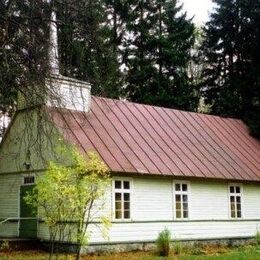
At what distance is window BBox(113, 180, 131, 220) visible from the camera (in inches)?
874

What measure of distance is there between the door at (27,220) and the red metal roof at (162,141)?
3.38 metres

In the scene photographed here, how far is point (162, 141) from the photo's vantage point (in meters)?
25.9

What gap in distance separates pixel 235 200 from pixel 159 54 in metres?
15.4

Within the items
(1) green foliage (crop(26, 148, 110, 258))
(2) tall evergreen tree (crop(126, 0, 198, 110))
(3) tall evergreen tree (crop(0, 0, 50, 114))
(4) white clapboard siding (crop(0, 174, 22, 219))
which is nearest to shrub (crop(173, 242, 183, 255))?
(1) green foliage (crop(26, 148, 110, 258))

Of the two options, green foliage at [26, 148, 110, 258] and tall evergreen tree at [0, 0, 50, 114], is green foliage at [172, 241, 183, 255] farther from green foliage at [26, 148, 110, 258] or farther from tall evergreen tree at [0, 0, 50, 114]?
tall evergreen tree at [0, 0, 50, 114]

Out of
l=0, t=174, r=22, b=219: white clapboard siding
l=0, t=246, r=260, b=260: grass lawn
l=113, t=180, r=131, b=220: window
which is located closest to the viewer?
l=0, t=246, r=260, b=260: grass lawn

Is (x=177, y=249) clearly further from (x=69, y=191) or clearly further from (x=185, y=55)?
(x=185, y=55)

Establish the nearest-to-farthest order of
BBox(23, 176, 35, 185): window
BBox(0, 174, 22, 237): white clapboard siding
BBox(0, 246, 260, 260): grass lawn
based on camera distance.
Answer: BBox(0, 246, 260, 260): grass lawn < BBox(23, 176, 35, 185): window < BBox(0, 174, 22, 237): white clapboard siding

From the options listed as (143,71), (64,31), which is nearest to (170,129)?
(143,71)

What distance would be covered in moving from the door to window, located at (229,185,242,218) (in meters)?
9.31

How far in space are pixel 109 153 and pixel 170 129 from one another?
579 cm

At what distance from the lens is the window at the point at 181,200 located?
24.5m

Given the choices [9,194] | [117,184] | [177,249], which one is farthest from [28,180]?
[177,249]

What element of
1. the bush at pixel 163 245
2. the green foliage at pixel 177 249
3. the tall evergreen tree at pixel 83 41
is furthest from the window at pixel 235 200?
the tall evergreen tree at pixel 83 41
